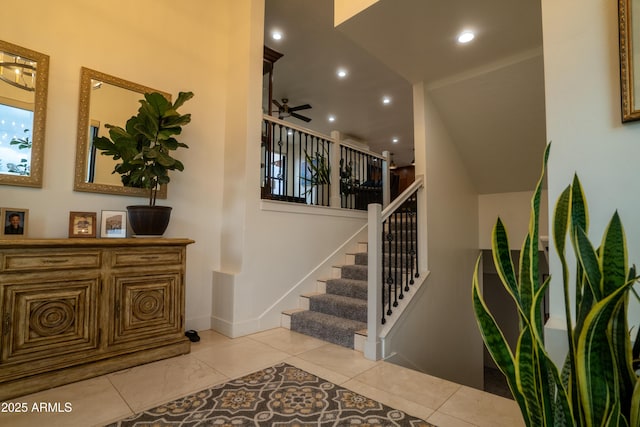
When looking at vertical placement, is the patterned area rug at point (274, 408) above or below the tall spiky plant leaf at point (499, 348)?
below

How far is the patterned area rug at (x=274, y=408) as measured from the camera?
5.48ft

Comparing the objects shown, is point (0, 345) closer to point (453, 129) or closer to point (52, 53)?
point (52, 53)

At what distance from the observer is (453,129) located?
3.72 m

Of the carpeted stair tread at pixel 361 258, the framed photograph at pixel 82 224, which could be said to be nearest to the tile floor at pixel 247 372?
the framed photograph at pixel 82 224

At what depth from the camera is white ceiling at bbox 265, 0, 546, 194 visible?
7.76 feet

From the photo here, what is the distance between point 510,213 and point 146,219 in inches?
167

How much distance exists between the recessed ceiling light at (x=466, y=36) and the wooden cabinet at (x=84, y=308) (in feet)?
9.57

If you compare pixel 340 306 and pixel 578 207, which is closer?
pixel 578 207

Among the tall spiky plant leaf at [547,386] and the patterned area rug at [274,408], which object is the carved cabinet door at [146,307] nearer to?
the patterned area rug at [274,408]

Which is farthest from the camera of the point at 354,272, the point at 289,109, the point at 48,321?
the point at 289,109

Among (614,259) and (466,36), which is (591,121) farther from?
(466,36)

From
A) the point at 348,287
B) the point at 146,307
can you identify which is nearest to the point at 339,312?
the point at 348,287

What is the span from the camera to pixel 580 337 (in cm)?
95

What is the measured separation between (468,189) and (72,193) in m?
4.32
